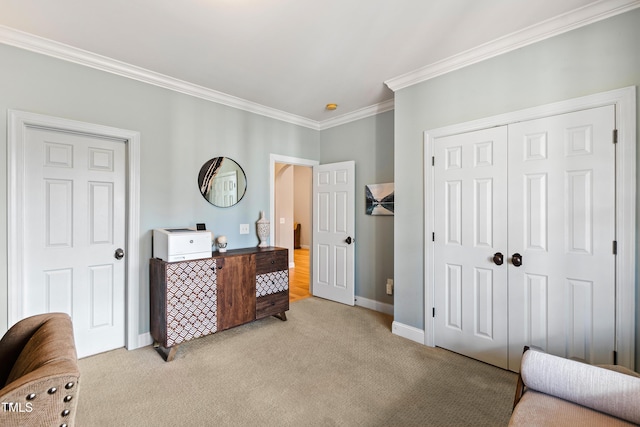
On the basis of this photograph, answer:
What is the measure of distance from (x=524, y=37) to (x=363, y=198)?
2.28 meters

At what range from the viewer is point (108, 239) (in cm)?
270

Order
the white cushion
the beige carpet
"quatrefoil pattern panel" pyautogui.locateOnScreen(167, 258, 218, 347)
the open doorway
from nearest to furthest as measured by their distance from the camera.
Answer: the white cushion, the beige carpet, "quatrefoil pattern panel" pyautogui.locateOnScreen(167, 258, 218, 347), the open doorway

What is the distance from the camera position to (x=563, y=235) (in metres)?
2.12

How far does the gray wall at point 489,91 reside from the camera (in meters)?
1.95

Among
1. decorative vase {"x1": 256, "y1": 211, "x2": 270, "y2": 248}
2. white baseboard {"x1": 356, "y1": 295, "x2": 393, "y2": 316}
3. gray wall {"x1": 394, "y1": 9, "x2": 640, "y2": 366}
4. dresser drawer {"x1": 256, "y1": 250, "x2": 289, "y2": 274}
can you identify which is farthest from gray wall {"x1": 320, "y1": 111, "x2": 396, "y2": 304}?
decorative vase {"x1": 256, "y1": 211, "x2": 270, "y2": 248}

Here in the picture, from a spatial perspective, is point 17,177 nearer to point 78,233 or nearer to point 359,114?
point 78,233

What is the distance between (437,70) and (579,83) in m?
1.05

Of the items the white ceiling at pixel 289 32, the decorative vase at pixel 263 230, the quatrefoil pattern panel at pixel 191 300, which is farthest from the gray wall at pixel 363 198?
the quatrefoil pattern panel at pixel 191 300

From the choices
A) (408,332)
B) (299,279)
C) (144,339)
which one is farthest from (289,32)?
(299,279)

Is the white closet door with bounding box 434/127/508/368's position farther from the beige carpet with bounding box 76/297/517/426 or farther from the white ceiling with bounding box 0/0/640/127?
the white ceiling with bounding box 0/0/640/127

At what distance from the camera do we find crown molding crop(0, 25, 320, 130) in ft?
7.25

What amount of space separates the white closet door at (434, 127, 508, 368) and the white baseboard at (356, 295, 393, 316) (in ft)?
3.17

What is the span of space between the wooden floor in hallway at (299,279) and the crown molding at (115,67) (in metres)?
2.63

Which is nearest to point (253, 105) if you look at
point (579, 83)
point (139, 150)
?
point (139, 150)
